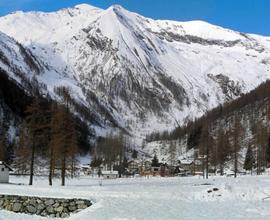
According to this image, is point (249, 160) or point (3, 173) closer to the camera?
point (3, 173)

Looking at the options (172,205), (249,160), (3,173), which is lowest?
(172,205)

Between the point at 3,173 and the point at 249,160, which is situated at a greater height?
the point at 249,160

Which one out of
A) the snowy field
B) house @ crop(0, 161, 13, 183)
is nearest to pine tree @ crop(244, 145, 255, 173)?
house @ crop(0, 161, 13, 183)

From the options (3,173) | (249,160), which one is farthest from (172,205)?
(249,160)

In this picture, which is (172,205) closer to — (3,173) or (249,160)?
(3,173)

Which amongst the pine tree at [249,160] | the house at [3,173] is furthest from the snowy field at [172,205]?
the pine tree at [249,160]

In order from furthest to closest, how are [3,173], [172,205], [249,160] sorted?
[249,160], [3,173], [172,205]

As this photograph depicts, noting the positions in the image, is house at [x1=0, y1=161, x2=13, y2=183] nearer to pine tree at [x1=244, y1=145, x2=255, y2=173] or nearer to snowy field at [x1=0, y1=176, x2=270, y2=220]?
snowy field at [x1=0, y1=176, x2=270, y2=220]

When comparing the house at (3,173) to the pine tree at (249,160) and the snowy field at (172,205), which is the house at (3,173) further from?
the pine tree at (249,160)

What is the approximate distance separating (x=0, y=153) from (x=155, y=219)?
93.8 meters

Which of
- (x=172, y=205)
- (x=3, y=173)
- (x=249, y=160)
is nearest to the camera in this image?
(x=172, y=205)

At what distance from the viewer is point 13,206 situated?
4106cm

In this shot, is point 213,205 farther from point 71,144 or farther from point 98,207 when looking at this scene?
point 71,144

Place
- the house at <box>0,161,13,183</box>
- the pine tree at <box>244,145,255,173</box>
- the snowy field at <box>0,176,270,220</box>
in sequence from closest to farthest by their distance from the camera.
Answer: the snowy field at <box>0,176,270,220</box>, the house at <box>0,161,13,183</box>, the pine tree at <box>244,145,255,173</box>
